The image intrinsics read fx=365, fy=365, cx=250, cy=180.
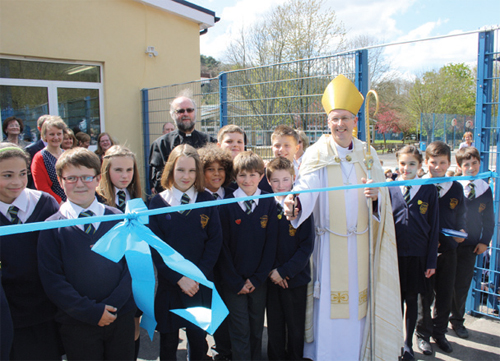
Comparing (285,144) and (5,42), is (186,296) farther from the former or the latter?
(5,42)

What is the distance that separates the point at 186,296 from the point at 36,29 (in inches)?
234

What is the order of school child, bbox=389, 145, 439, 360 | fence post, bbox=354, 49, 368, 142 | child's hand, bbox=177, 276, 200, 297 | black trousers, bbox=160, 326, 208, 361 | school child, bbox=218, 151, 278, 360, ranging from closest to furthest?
1. child's hand, bbox=177, 276, 200, 297
2. black trousers, bbox=160, 326, 208, 361
3. school child, bbox=218, 151, 278, 360
4. school child, bbox=389, 145, 439, 360
5. fence post, bbox=354, 49, 368, 142

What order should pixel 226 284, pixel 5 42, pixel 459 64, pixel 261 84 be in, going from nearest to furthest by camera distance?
pixel 226 284 → pixel 261 84 → pixel 5 42 → pixel 459 64

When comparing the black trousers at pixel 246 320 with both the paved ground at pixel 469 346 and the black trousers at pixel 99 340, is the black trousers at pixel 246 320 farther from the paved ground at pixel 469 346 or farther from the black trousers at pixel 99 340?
the black trousers at pixel 99 340

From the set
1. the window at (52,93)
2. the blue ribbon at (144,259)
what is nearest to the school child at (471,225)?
the blue ribbon at (144,259)

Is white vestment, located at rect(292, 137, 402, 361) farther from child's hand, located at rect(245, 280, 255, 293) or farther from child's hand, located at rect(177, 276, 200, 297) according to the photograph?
child's hand, located at rect(177, 276, 200, 297)

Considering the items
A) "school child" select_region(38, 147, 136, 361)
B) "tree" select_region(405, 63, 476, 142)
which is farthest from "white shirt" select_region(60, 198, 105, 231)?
"tree" select_region(405, 63, 476, 142)

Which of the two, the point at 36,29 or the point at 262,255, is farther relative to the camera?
the point at 36,29

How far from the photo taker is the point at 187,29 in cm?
824

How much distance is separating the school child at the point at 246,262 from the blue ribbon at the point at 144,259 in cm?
71

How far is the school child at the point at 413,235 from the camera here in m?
2.87

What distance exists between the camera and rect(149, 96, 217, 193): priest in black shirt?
3.84m

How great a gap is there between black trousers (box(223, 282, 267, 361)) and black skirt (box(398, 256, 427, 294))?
1142mm

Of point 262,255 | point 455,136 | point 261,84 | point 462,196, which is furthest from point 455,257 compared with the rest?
point 455,136
